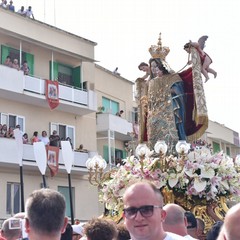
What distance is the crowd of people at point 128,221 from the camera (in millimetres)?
3520

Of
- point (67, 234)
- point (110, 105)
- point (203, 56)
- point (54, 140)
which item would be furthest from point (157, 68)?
point (110, 105)

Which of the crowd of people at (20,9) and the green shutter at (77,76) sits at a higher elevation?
the crowd of people at (20,9)

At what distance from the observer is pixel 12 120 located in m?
24.6

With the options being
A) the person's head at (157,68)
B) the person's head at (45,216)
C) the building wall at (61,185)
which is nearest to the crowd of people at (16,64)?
the building wall at (61,185)

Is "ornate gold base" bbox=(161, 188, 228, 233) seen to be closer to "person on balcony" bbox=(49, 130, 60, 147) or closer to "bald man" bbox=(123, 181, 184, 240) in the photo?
"bald man" bbox=(123, 181, 184, 240)

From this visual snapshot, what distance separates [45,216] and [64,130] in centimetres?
2364

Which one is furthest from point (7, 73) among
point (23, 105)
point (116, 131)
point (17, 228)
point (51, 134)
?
point (17, 228)

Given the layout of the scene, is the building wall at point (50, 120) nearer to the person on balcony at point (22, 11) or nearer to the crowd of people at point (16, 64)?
the crowd of people at point (16, 64)

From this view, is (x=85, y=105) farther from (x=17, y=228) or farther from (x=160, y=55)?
Answer: (x=17, y=228)

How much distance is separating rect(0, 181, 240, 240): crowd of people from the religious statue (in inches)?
207

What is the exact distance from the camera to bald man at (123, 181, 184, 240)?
13.5ft

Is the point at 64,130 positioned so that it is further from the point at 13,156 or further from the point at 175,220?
the point at 175,220

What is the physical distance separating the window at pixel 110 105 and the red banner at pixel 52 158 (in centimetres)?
743

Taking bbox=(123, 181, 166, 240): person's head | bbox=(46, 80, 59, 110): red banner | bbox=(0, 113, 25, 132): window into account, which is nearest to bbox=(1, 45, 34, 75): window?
bbox=(46, 80, 59, 110): red banner
